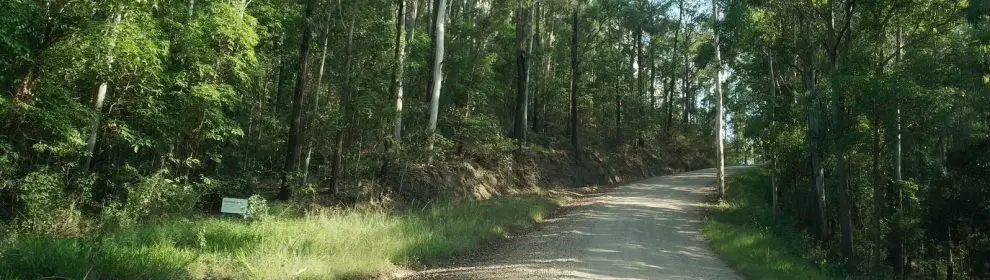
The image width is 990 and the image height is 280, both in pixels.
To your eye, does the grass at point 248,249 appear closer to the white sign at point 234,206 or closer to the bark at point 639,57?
the white sign at point 234,206

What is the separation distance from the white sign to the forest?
0.93 m

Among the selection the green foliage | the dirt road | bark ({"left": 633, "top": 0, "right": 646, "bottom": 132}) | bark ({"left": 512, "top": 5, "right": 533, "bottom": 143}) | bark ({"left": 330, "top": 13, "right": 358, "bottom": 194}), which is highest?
bark ({"left": 633, "top": 0, "right": 646, "bottom": 132})

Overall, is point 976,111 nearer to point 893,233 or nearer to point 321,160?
point 893,233

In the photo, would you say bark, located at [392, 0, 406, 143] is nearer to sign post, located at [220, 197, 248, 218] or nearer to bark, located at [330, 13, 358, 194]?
bark, located at [330, 13, 358, 194]

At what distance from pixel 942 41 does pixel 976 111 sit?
3.24 meters

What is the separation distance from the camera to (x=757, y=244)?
13.4 meters

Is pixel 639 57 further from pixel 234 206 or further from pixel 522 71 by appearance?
pixel 234 206

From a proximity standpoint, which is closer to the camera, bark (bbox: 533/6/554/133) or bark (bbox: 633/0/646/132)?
bark (bbox: 533/6/554/133)

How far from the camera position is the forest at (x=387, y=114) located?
38.9ft

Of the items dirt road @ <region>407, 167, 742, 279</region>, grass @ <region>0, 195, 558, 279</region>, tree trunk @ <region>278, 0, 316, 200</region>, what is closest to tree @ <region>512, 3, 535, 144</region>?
dirt road @ <region>407, 167, 742, 279</region>

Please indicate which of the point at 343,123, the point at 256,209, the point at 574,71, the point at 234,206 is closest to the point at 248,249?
the point at 234,206

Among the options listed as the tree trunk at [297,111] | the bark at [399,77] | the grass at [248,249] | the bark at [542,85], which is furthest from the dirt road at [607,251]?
the bark at [542,85]

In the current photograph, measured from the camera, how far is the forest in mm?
11852

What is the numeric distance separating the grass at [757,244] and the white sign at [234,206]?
9.17 metres
